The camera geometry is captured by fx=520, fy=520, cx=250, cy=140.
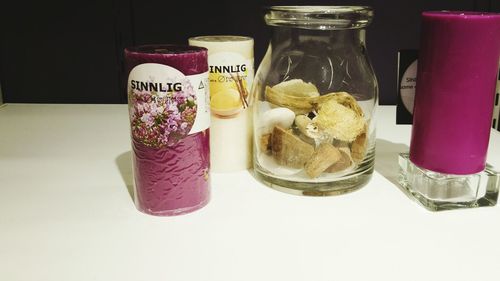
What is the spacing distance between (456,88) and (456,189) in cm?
14

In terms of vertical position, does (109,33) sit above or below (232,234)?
above

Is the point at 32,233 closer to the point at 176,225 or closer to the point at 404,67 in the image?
the point at 176,225

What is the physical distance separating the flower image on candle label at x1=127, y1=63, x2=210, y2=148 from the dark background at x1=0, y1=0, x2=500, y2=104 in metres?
0.58

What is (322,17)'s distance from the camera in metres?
0.67

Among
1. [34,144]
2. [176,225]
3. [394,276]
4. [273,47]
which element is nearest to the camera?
[394,276]

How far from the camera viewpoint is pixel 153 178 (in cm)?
65

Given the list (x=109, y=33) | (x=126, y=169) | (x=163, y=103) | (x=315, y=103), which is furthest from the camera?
(x=109, y=33)

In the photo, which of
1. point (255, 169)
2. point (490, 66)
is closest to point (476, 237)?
point (490, 66)

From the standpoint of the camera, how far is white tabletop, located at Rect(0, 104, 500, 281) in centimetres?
54

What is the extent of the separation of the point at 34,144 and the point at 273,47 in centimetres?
49

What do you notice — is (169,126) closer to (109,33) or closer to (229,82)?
(229,82)

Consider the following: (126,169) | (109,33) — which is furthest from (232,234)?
(109,33)

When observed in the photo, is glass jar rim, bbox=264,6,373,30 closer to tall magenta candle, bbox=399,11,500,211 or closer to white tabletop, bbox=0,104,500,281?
tall magenta candle, bbox=399,11,500,211

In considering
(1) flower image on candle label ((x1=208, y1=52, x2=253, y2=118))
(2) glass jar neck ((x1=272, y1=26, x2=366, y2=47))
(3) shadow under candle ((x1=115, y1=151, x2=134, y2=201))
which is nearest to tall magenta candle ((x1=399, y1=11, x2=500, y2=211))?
(2) glass jar neck ((x1=272, y1=26, x2=366, y2=47))
